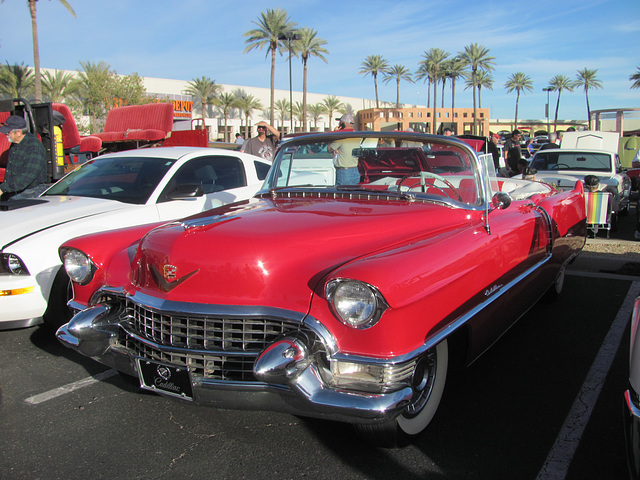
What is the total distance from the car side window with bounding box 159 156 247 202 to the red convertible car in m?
1.85

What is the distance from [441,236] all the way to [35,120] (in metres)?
6.77

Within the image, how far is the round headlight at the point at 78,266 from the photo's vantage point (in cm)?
311

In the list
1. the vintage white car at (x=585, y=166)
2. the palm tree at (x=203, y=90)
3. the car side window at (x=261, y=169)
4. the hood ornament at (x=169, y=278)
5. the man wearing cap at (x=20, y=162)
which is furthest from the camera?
the palm tree at (x=203, y=90)

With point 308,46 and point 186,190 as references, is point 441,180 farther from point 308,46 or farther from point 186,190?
point 308,46

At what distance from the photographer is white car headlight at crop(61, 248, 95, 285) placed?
3115mm

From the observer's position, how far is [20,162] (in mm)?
5816

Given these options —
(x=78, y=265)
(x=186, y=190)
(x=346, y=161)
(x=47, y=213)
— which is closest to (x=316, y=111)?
(x=186, y=190)

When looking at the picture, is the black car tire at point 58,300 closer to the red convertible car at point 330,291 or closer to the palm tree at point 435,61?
the red convertible car at point 330,291

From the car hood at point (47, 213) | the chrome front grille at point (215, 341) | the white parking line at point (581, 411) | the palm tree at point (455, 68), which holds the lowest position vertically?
the white parking line at point (581, 411)

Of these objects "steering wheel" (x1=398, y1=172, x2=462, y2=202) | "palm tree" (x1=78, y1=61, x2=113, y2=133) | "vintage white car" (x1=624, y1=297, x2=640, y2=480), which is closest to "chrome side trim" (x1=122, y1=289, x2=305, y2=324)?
"vintage white car" (x1=624, y1=297, x2=640, y2=480)

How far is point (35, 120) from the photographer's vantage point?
746cm

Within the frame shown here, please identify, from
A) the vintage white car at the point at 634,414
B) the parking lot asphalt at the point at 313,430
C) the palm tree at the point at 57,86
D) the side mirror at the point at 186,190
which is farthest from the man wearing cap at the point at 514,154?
the palm tree at the point at 57,86

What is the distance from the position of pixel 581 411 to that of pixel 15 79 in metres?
36.2

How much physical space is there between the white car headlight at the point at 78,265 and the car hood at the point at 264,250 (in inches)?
19.3
